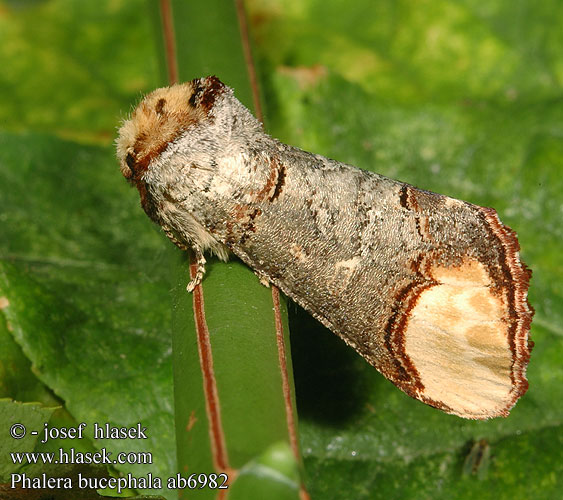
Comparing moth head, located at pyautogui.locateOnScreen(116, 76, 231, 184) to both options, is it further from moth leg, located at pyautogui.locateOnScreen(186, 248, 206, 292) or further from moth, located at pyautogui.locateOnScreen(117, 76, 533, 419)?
moth leg, located at pyautogui.locateOnScreen(186, 248, 206, 292)

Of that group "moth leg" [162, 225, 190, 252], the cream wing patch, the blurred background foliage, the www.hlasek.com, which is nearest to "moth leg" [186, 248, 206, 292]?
"moth leg" [162, 225, 190, 252]

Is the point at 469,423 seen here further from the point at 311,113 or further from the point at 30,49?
the point at 30,49

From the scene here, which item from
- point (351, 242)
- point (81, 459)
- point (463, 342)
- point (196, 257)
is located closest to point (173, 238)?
point (196, 257)

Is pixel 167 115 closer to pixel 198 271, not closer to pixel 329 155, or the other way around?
pixel 198 271

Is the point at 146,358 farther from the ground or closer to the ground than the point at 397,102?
closer to the ground

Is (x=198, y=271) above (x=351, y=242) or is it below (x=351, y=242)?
below

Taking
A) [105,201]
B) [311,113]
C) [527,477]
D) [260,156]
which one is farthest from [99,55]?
[527,477]

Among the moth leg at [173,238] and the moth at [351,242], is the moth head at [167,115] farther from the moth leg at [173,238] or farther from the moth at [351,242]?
the moth leg at [173,238]
